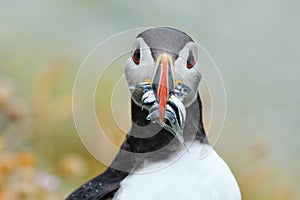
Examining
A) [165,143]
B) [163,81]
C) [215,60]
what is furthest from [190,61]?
[215,60]

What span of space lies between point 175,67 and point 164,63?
2.9 inches

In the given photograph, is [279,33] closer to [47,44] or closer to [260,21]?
[260,21]

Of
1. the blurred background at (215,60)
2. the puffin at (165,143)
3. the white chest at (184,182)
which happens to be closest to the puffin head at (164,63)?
the puffin at (165,143)

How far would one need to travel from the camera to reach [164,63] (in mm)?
2969

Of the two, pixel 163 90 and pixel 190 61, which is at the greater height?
pixel 190 61

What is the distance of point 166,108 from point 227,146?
285 cm

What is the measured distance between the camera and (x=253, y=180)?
14.9ft

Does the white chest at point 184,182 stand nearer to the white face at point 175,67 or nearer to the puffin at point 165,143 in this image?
the puffin at point 165,143

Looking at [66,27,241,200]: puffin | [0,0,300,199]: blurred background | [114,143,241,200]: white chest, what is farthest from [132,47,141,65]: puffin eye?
[0,0,300,199]: blurred background

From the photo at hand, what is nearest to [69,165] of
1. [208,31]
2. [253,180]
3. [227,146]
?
[253,180]

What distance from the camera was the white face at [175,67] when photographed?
9.95 ft

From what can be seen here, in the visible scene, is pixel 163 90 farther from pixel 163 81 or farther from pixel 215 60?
pixel 215 60

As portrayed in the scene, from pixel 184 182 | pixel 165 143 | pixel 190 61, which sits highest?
pixel 190 61

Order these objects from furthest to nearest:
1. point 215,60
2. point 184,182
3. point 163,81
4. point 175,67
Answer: point 215,60
point 184,182
point 175,67
point 163,81
